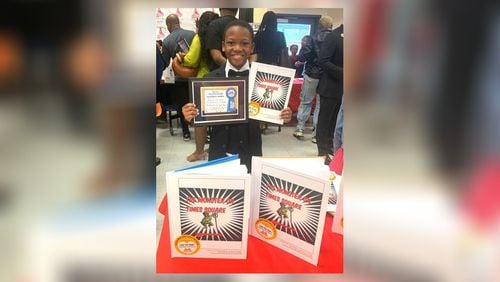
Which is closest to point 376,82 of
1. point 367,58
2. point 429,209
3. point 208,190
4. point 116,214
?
point 367,58

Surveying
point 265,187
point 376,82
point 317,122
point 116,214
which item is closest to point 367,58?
point 376,82

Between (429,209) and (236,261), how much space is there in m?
0.59

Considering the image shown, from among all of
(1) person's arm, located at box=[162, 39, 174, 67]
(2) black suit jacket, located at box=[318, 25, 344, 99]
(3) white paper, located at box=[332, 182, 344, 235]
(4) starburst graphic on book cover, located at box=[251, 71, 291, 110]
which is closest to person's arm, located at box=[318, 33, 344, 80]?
(2) black suit jacket, located at box=[318, 25, 344, 99]

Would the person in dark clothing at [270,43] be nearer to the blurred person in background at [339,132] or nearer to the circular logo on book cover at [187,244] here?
the blurred person in background at [339,132]

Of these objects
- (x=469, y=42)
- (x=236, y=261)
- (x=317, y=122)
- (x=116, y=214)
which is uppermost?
(x=469, y=42)

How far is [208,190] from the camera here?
106cm

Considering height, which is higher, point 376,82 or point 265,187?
point 376,82

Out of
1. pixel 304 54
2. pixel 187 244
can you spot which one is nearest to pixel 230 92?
pixel 304 54

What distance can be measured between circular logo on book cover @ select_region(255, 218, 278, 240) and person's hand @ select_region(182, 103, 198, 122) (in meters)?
0.35

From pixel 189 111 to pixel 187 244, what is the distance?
387 mm

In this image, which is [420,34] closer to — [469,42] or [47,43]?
[469,42]

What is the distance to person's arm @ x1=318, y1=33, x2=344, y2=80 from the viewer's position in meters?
1.04

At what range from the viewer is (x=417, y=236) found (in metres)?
1.13

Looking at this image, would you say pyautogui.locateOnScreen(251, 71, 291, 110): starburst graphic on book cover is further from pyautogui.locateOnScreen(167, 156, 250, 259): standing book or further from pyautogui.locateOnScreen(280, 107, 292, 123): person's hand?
pyautogui.locateOnScreen(167, 156, 250, 259): standing book
